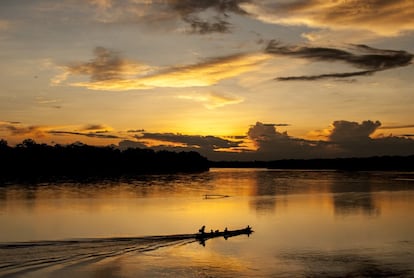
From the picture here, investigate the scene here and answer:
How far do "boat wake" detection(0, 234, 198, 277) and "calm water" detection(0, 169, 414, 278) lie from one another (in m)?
0.05

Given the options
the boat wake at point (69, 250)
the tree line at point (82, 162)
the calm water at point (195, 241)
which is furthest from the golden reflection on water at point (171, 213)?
the tree line at point (82, 162)

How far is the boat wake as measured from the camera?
22.0m

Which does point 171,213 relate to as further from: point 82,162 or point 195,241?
point 82,162

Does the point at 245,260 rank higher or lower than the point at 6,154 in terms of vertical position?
lower

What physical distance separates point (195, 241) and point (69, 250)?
25.6 feet

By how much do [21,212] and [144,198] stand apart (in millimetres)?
17370

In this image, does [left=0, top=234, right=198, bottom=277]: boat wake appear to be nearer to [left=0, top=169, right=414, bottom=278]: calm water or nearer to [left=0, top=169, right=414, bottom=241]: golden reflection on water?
[left=0, top=169, right=414, bottom=278]: calm water

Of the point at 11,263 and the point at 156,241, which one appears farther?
the point at 156,241

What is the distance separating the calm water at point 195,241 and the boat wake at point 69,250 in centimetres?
5

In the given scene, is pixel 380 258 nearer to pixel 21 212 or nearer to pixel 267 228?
pixel 267 228

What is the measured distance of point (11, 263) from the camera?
22.1 metres

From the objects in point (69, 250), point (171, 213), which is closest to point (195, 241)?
point (69, 250)

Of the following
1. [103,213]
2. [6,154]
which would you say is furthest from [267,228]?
[6,154]

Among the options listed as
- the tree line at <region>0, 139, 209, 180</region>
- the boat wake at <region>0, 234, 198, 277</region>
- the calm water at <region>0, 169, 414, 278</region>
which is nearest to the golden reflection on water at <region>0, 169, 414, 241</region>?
the calm water at <region>0, 169, 414, 278</region>
